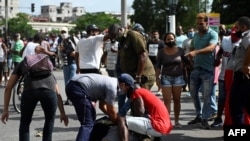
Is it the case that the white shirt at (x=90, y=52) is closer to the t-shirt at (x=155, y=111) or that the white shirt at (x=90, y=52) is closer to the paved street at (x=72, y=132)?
the paved street at (x=72, y=132)

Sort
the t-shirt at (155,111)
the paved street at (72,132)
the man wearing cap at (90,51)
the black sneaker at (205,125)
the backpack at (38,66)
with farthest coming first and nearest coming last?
the man wearing cap at (90,51), the black sneaker at (205,125), the paved street at (72,132), the t-shirt at (155,111), the backpack at (38,66)

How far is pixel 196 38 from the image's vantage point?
9312mm

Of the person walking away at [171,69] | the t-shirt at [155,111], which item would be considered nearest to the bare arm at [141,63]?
the person walking away at [171,69]

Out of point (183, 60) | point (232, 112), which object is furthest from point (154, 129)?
point (183, 60)

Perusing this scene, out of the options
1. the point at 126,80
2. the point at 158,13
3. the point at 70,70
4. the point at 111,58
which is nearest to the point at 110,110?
the point at 126,80

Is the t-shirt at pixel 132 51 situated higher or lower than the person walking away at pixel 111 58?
higher

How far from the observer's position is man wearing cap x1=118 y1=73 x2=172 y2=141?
7172 millimetres

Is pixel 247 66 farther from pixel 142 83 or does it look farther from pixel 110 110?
pixel 142 83

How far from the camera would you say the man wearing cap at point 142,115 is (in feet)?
23.5

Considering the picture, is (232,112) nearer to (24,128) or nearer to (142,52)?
(142,52)

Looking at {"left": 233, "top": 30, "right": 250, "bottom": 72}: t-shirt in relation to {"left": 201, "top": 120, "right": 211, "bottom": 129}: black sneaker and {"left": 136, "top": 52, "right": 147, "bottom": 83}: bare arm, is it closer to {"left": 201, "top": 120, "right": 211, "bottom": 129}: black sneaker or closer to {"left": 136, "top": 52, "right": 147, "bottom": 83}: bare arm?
{"left": 136, "top": 52, "right": 147, "bottom": 83}: bare arm

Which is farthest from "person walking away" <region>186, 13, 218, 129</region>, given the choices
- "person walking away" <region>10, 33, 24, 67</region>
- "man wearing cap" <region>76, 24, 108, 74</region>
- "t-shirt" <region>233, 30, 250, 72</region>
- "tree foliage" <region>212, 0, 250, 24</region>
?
"tree foliage" <region>212, 0, 250, 24</region>

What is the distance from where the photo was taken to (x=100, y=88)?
6.55 metres

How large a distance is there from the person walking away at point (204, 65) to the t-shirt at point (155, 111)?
1.76 meters
